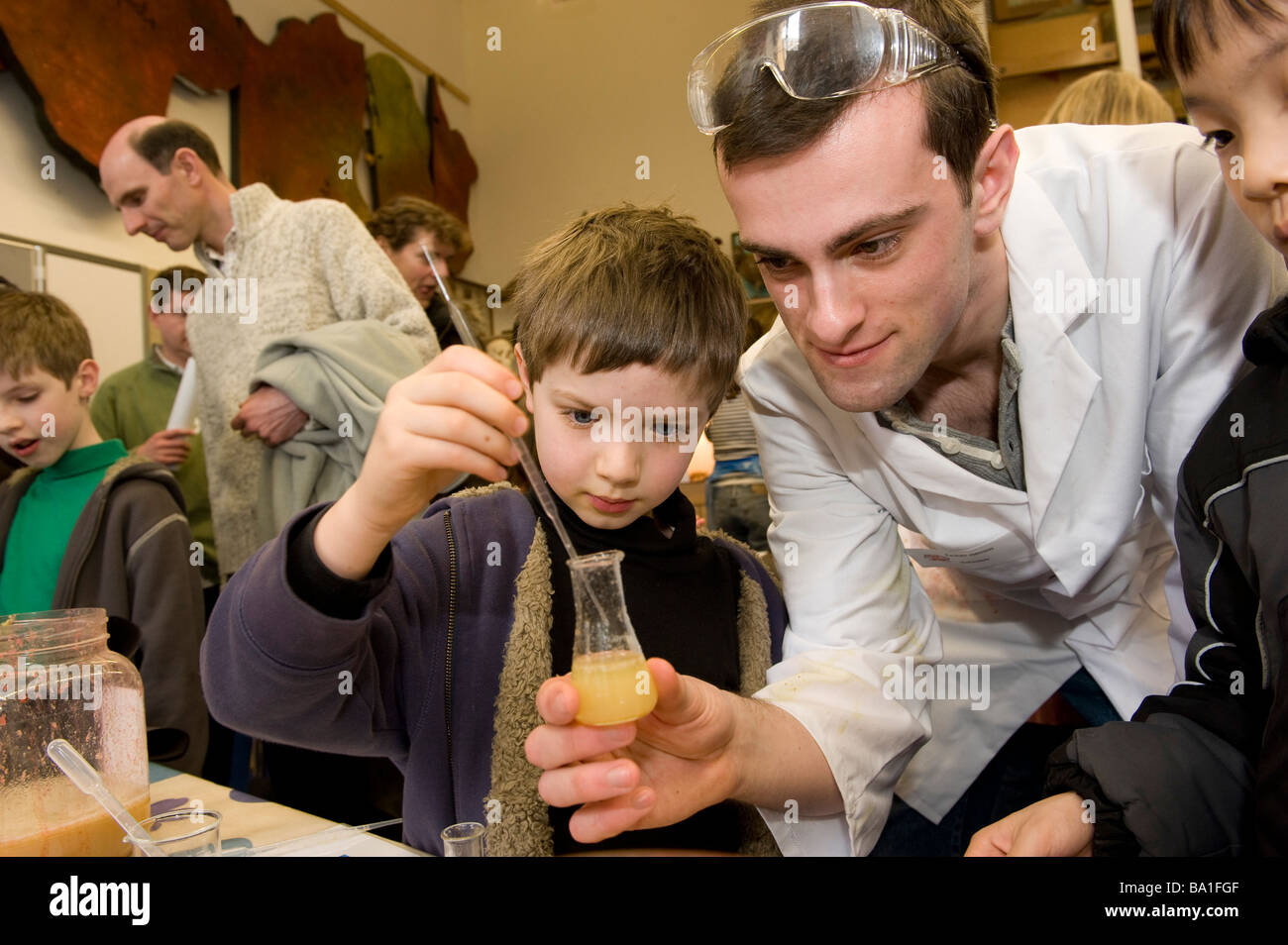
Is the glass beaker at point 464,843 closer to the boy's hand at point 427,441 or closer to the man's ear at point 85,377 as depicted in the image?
the boy's hand at point 427,441

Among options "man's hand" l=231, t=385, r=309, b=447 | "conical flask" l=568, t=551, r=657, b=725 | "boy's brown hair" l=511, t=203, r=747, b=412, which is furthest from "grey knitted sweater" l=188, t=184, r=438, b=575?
"conical flask" l=568, t=551, r=657, b=725

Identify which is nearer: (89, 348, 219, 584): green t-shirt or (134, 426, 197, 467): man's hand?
(134, 426, 197, 467): man's hand

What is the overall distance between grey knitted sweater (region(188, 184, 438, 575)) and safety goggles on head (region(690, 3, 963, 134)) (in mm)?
978

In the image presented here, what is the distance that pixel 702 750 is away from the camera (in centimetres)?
88

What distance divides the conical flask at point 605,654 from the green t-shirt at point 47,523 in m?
1.39

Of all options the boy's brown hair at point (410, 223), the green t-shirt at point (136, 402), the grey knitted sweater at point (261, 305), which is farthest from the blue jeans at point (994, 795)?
the green t-shirt at point (136, 402)

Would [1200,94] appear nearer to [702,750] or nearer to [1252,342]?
[1252,342]

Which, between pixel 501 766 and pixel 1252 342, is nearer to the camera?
pixel 1252 342

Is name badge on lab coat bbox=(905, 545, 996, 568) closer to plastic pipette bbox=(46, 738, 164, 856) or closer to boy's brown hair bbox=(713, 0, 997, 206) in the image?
boy's brown hair bbox=(713, 0, 997, 206)

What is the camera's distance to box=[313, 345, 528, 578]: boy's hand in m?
0.70

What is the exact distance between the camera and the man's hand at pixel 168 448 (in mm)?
2068

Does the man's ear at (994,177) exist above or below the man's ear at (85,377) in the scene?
above
